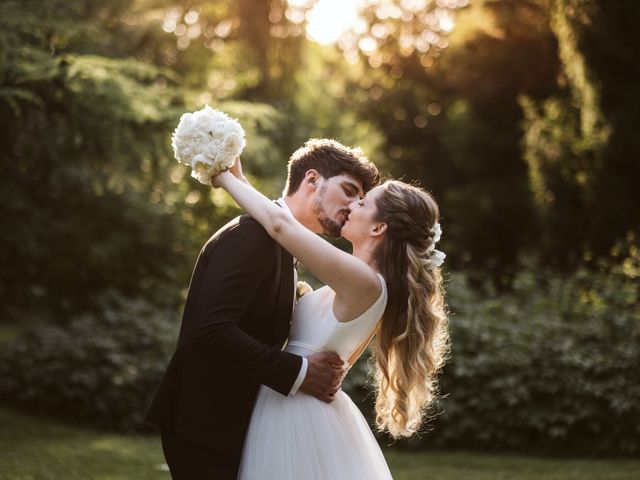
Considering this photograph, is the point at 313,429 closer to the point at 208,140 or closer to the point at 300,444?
the point at 300,444

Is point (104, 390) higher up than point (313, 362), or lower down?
lower down

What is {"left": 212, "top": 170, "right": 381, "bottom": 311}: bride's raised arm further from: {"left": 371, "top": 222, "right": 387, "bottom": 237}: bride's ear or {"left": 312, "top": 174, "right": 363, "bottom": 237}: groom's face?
{"left": 312, "top": 174, "right": 363, "bottom": 237}: groom's face

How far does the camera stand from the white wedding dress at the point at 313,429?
120 inches

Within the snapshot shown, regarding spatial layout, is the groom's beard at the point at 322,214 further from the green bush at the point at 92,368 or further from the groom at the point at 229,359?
the green bush at the point at 92,368

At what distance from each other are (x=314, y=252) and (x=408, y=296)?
54cm

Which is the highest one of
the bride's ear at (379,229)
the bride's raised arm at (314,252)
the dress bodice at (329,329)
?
the bride's ear at (379,229)

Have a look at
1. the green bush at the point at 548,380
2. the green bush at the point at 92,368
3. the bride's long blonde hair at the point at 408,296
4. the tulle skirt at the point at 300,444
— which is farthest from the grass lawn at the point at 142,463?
the tulle skirt at the point at 300,444

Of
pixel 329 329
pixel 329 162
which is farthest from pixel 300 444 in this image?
pixel 329 162

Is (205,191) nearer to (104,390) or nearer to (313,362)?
(104,390)

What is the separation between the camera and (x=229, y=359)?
9.34ft

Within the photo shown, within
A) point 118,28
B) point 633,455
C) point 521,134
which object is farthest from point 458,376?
point 521,134

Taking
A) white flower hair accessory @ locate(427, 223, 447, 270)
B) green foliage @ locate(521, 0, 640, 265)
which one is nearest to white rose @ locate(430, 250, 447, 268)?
white flower hair accessory @ locate(427, 223, 447, 270)

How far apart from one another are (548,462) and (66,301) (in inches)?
321

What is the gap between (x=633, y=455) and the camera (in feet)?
23.2
